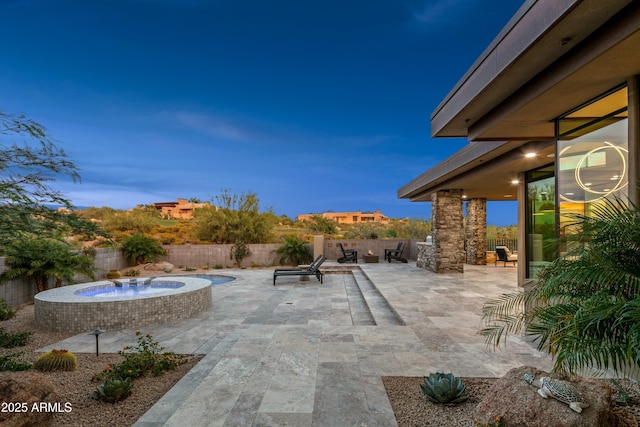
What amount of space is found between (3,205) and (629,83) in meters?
6.61

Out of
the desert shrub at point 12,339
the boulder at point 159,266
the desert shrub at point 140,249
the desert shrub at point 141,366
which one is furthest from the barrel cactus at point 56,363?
the desert shrub at point 140,249

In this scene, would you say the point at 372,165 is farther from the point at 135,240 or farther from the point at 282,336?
the point at 282,336

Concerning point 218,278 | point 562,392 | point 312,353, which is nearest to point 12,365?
point 312,353

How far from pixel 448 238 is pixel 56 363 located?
1045 cm

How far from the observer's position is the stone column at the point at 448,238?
10.9 meters

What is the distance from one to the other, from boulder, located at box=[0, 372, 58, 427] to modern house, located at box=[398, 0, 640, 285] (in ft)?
14.1

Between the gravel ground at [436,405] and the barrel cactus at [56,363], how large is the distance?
3.53 meters

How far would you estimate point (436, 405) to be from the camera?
9.02ft

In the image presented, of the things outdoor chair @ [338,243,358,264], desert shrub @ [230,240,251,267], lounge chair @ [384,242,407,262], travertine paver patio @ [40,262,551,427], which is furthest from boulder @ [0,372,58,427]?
lounge chair @ [384,242,407,262]

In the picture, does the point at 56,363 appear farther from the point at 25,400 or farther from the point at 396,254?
the point at 396,254

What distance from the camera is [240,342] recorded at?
4.52 m

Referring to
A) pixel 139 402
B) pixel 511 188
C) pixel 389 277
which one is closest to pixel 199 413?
pixel 139 402

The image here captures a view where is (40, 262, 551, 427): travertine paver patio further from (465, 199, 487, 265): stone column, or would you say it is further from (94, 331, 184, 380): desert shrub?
(465, 199, 487, 265): stone column

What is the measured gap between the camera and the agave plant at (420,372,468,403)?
2.74 metres
